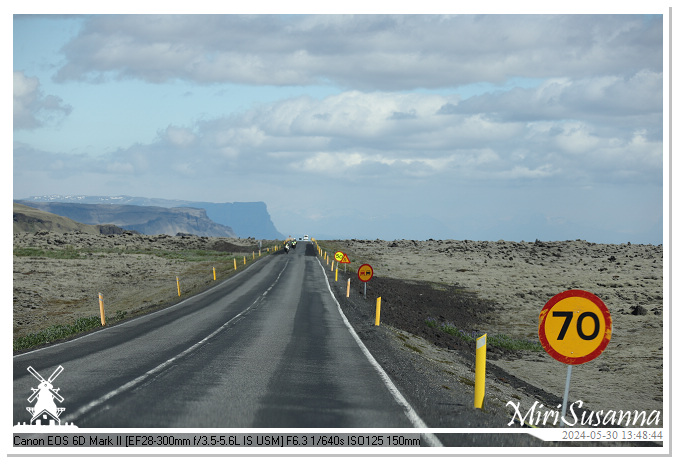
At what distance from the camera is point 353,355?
1418cm

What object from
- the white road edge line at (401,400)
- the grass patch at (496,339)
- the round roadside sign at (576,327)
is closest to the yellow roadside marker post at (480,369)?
the white road edge line at (401,400)

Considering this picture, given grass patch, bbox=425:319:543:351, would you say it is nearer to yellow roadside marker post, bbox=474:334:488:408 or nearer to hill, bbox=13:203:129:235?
yellow roadside marker post, bbox=474:334:488:408

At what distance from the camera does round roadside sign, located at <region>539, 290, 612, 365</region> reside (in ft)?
23.7

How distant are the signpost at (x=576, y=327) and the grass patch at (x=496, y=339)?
16.9 meters

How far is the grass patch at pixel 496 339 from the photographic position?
23859mm

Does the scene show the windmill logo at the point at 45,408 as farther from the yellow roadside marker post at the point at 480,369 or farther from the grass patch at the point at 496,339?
the grass patch at the point at 496,339

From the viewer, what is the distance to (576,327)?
7387 mm

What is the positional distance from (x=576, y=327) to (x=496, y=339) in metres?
18.6

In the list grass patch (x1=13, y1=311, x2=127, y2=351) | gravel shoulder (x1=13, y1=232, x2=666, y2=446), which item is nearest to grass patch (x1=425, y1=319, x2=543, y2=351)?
gravel shoulder (x1=13, y1=232, x2=666, y2=446)

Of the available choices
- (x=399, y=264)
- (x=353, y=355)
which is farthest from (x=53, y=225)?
(x=353, y=355)
